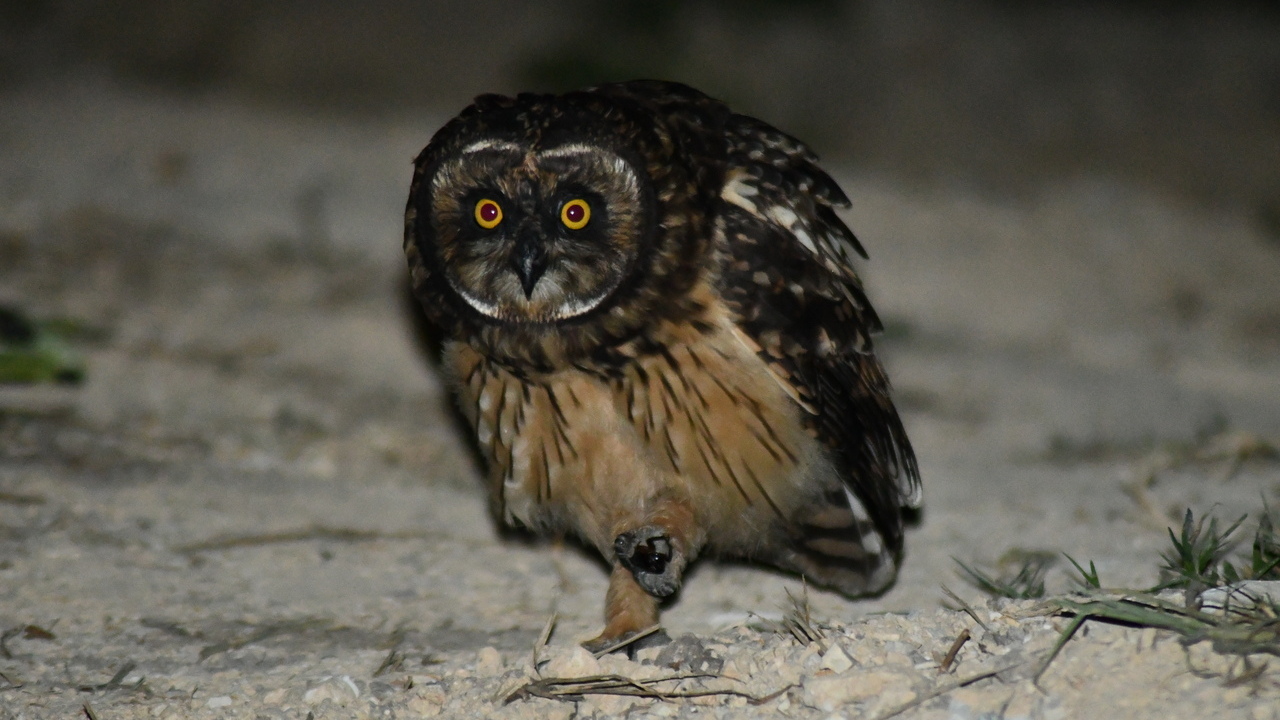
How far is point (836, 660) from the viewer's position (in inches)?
90.4

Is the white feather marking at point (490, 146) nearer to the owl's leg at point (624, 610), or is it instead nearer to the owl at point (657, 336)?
the owl at point (657, 336)

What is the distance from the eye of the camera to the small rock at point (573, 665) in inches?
96.5

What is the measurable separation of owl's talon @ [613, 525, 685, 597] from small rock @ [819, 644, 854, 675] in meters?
0.85

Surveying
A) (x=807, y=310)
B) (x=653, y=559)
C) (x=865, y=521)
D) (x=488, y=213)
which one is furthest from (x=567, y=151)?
(x=865, y=521)

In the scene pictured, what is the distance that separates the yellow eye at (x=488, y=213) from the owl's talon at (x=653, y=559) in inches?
36.9

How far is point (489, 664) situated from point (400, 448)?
1.80 meters

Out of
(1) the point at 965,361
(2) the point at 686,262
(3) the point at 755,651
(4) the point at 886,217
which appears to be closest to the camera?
(3) the point at 755,651

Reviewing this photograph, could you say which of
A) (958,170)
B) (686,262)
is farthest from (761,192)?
(958,170)

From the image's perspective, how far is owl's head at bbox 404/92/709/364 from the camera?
2930mm

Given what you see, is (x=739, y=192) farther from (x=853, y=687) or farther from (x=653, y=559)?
(x=853, y=687)

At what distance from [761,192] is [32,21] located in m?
5.96

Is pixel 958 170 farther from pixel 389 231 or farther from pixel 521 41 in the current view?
pixel 389 231

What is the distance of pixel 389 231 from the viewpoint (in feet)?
18.2

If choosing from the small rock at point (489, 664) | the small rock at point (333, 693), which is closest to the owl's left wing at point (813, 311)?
the small rock at point (489, 664)
